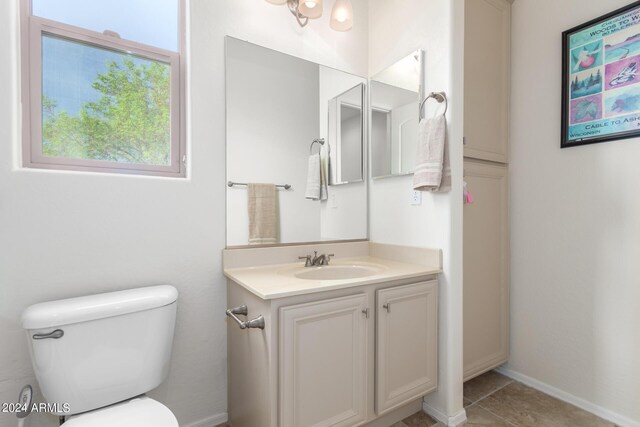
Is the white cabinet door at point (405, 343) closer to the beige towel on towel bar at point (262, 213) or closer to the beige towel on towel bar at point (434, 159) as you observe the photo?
the beige towel on towel bar at point (434, 159)

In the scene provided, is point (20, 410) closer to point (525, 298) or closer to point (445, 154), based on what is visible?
point (445, 154)

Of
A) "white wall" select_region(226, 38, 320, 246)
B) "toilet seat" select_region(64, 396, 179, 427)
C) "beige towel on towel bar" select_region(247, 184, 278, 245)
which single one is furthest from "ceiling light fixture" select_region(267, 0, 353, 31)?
"toilet seat" select_region(64, 396, 179, 427)

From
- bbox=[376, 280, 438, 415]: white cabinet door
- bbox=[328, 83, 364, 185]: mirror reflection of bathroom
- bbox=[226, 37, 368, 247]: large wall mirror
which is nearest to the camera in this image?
bbox=[376, 280, 438, 415]: white cabinet door

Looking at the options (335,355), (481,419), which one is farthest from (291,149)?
(481,419)

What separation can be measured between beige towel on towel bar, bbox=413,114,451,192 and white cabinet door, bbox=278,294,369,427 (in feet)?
2.22

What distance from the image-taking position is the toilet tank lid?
39.6 inches

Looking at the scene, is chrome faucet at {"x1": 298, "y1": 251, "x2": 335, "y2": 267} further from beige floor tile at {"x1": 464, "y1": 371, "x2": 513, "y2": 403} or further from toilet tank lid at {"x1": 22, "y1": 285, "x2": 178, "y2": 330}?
beige floor tile at {"x1": 464, "y1": 371, "x2": 513, "y2": 403}

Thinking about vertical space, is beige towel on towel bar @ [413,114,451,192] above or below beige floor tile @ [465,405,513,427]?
above

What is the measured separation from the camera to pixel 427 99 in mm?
1663

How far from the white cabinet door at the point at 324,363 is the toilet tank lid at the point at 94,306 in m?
0.53

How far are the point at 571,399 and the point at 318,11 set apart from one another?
8.59 ft


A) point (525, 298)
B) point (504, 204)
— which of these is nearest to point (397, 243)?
point (504, 204)

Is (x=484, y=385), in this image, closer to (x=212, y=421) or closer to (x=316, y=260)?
(x=316, y=260)

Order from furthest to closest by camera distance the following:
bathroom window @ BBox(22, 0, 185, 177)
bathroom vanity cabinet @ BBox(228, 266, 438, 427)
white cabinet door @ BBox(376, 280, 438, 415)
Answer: white cabinet door @ BBox(376, 280, 438, 415), bathroom window @ BBox(22, 0, 185, 177), bathroom vanity cabinet @ BBox(228, 266, 438, 427)
